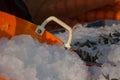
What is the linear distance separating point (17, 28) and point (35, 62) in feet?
0.75

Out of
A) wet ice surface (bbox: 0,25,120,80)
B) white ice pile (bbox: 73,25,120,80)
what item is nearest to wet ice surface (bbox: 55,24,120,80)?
white ice pile (bbox: 73,25,120,80)

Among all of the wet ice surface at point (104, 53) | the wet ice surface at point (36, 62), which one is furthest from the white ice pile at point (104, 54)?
the wet ice surface at point (36, 62)

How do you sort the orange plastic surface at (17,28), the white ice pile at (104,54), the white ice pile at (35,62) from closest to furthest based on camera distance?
the white ice pile at (35,62) < the orange plastic surface at (17,28) < the white ice pile at (104,54)

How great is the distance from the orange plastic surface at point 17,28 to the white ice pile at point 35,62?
2.5 inches

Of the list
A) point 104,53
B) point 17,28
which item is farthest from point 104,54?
point 17,28

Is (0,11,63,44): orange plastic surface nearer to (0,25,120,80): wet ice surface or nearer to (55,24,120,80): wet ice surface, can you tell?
(0,25,120,80): wet ice surface

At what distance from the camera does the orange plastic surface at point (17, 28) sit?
1.44 m

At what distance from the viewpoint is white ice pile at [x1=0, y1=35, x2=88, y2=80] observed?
1228 millimetres

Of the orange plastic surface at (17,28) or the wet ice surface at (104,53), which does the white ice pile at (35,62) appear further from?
the wet ice surface at (104,53)

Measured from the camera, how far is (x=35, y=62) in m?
1.30

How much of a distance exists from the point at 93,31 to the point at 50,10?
1.12m

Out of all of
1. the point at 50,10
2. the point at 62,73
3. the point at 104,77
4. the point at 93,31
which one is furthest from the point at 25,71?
the point at 50,10

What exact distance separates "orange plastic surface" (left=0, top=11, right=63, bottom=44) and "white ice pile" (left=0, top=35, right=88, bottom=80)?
0.06 metres

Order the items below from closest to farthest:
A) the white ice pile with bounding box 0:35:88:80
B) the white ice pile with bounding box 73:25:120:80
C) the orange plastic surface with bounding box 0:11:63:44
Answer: the white ice pile with bounding box 0:35:88:80 < the orange plastic surface with bounding box 0:11:63:44 < the white ice pile with bounding box 73:25:120:80
